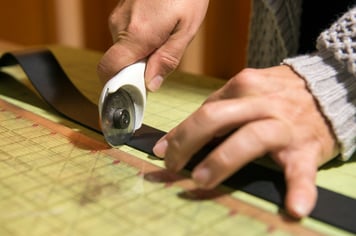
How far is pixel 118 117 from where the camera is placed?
0.59 m

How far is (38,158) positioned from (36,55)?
13.0 inches

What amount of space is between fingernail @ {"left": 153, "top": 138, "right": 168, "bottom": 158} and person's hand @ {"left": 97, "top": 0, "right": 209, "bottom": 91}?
0.27ft

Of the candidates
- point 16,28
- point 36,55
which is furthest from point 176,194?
point 16,28

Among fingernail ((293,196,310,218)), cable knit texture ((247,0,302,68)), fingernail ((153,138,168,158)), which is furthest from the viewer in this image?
cable knit texture ((247,0,302,68))

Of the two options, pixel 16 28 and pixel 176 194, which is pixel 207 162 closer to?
pixel 176 194

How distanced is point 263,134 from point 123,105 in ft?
0.66

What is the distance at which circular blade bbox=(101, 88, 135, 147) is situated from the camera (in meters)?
0.58

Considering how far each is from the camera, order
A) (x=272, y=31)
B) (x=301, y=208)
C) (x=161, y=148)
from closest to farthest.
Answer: (x=301, y=208) < (x=161, y=148) < (x=272, y=31)

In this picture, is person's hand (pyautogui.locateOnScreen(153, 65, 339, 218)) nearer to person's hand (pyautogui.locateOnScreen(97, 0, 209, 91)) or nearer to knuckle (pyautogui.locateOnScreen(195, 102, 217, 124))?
knuckle (pyautogui.locateOnScreen(195, 102, 217, 124))

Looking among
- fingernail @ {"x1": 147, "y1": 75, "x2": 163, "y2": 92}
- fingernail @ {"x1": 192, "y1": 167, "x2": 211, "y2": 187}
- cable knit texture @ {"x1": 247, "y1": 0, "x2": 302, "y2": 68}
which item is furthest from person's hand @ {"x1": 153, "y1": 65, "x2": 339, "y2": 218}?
cable knit texture @ {"x1": 247, "y1": 0, "x2": 302, "y2": 68}

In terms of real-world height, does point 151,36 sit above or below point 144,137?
above

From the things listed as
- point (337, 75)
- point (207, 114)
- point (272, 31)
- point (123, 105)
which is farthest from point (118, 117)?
point (272, 31)

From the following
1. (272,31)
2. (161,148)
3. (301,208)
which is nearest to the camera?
(301,208)

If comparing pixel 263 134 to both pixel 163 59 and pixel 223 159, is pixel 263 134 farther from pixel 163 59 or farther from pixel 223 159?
pixel 163 59
